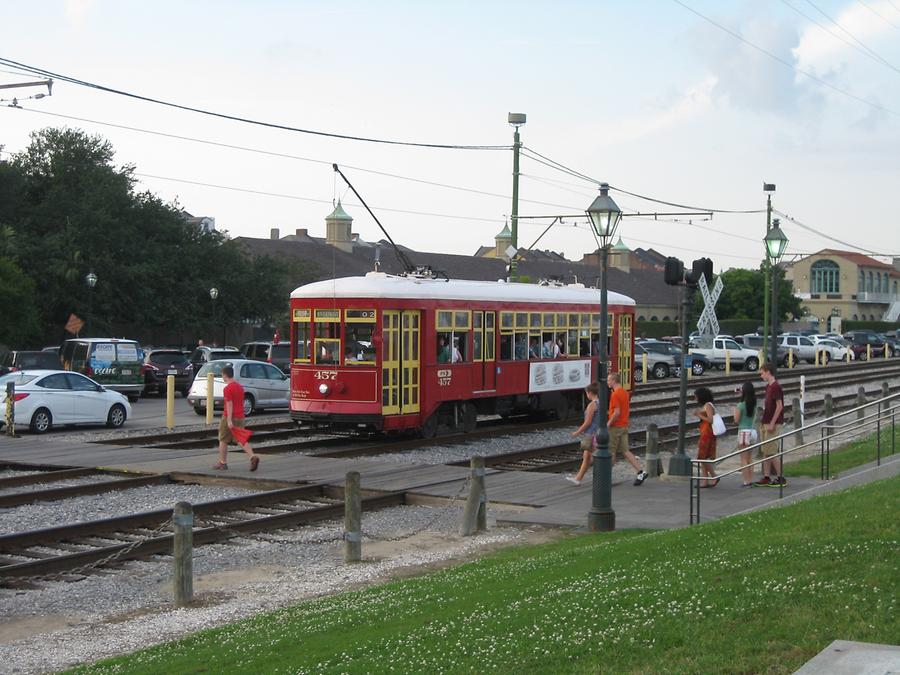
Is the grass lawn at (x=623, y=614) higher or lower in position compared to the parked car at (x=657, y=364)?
lower

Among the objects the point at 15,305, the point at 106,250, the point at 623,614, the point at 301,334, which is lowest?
the point at 623,614

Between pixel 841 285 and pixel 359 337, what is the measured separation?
4253 inches

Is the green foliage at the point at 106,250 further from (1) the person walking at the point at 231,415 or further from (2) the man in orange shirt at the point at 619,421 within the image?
(2) the man in orange shirt at the point at 619,421

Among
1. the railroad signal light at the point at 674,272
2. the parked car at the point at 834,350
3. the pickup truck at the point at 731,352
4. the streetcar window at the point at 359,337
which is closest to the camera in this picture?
the railroad signal light at the point at 674,272

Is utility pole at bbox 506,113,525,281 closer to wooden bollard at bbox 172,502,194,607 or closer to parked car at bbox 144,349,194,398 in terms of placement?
parked car at bbox 144,349,194,398

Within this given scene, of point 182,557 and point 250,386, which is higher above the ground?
point 250,386

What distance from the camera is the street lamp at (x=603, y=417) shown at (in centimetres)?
1441

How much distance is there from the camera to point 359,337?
2352 centimetres

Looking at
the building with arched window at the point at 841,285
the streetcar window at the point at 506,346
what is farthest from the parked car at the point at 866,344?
the streetcar window at the point at 506,346

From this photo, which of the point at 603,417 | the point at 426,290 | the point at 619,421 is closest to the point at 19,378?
the point at 426,290

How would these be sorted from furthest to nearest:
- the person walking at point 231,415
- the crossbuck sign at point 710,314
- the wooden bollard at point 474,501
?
the crossbuck sign at point 710,314, the person walking at point 231,415, the wooden bollard at point 474,501

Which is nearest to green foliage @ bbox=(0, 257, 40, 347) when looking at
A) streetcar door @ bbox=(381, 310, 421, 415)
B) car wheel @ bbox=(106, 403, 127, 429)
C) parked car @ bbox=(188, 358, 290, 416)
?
parked car @ bbox=(188, 358, 290, 416)

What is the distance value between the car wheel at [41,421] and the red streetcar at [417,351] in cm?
669

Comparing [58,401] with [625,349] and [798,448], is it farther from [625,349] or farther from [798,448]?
[798,448]
